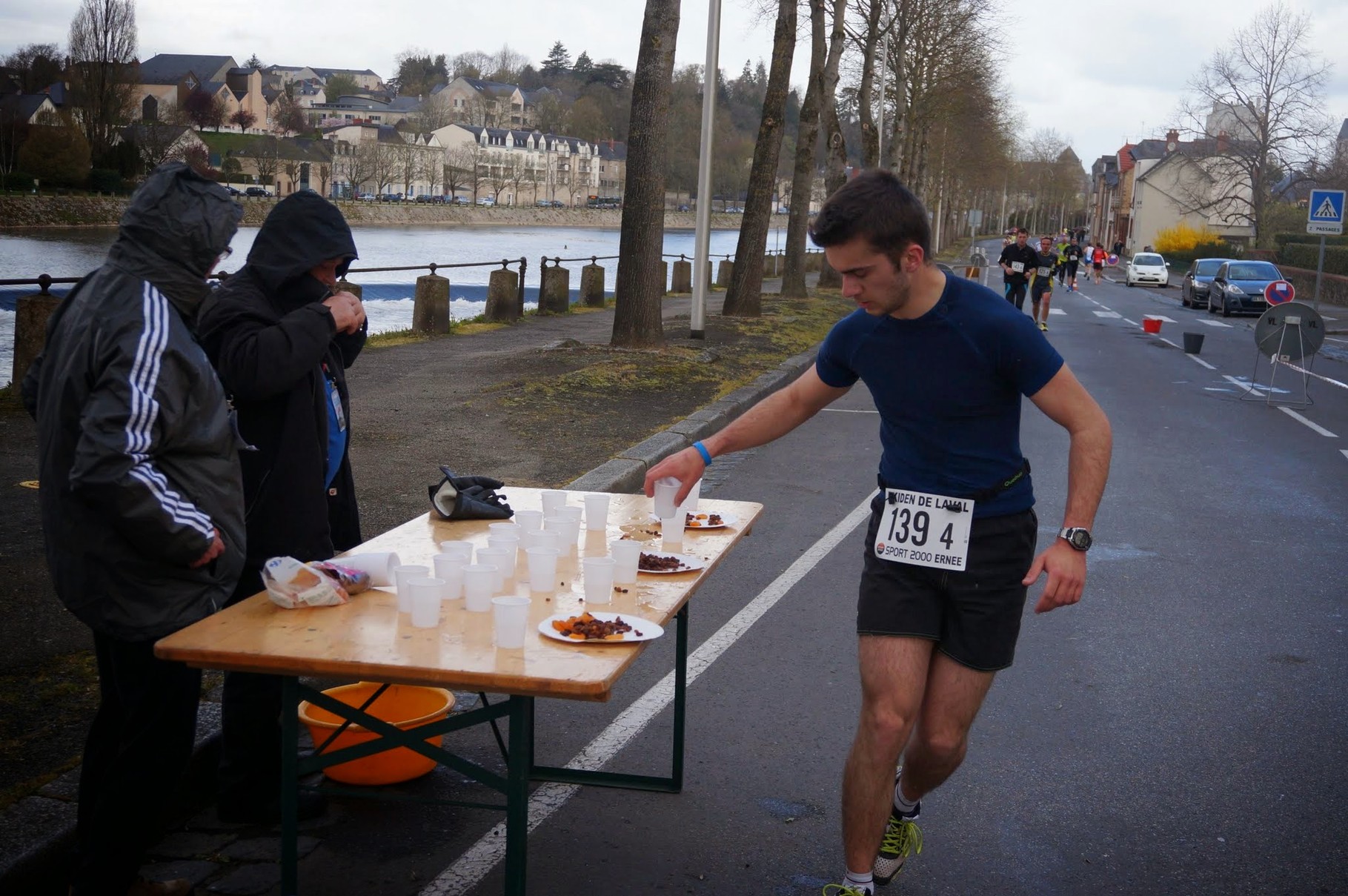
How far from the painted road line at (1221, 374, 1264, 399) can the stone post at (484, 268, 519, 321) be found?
1188cm

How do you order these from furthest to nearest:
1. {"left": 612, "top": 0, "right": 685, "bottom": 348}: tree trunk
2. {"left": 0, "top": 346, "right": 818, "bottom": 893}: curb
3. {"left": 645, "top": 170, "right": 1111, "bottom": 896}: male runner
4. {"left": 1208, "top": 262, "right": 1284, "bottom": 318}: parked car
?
{"left": 1208, "top": 262, "right": 1284, "bottom": 318}: parked car, {"left": 612, "top": 0, "right": 685, "bottom": 348}: tree trunk, {"left": 0, "top": 346, "right": 818, "bottom": 893}: curb, {"left": 645, "top": 170, "right": 1111, "bottom": 896}: male runner

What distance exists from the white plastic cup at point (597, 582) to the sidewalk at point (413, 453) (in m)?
1.31

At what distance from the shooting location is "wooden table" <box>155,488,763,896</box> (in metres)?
3.10

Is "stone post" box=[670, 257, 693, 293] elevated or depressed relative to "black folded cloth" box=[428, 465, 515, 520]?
elevated

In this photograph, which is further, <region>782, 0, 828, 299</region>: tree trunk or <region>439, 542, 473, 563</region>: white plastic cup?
<region>782, 0, 828, 299</region>: tree trunk

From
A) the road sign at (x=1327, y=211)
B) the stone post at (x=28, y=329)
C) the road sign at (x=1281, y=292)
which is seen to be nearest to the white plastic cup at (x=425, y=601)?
the stone post at (x=28, y=329)

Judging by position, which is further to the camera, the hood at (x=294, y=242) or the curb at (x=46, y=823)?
the hood at (x=294, y=242)

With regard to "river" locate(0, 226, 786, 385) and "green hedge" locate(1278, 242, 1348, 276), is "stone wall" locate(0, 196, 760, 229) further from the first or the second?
"green hedge" locate(1278, 242, 1348, 276)

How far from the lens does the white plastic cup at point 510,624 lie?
327 centimetres

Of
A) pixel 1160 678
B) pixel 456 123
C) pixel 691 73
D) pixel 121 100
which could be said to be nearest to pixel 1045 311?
pixel 1160 678

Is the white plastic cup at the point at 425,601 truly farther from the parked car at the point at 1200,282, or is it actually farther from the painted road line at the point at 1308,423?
the parked car at the point at 1200,282

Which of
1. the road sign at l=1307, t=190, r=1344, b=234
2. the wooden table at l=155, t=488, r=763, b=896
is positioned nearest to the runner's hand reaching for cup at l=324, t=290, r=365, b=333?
the wooden table at l=155, t=488, r=763, b=896

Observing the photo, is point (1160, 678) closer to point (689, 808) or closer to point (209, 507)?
point (689, 808)

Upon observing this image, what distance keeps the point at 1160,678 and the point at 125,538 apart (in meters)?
4.63
